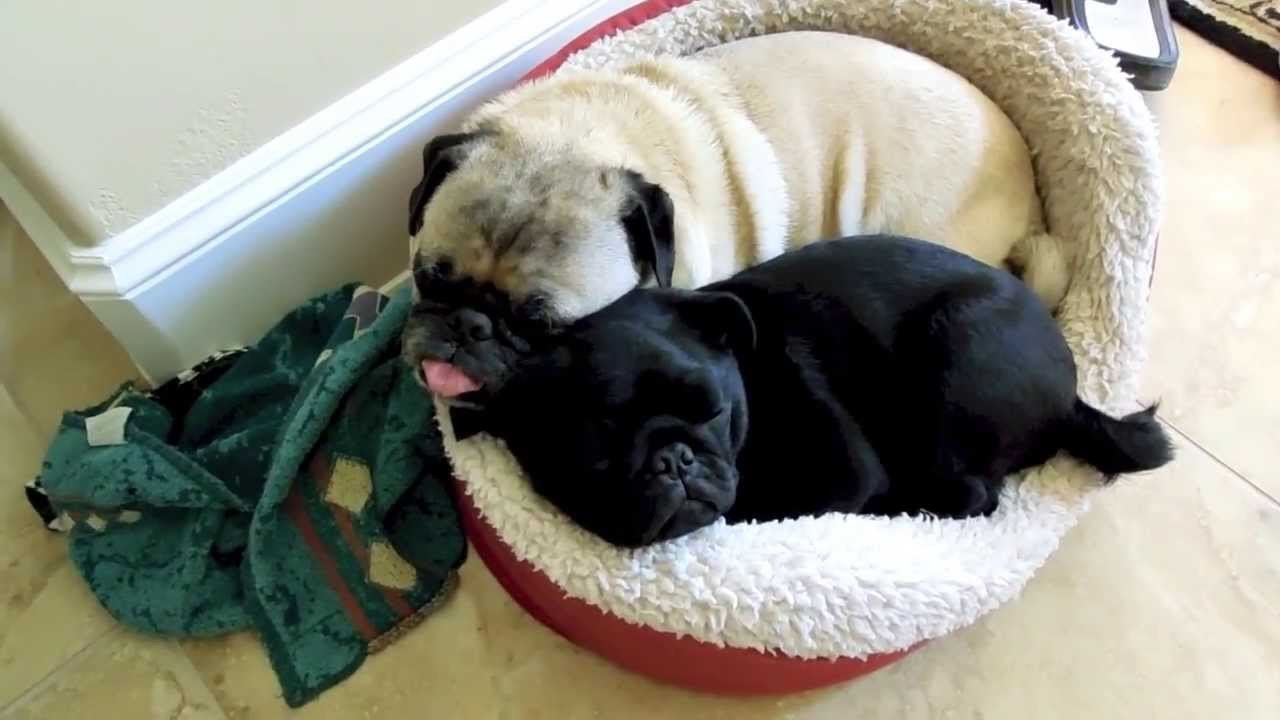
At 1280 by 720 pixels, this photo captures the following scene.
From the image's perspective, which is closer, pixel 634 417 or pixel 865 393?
pixel 634 417

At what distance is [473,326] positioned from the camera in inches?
46.9

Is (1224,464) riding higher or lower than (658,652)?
lower

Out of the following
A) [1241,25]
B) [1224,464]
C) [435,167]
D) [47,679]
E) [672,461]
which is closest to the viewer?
[672,461]

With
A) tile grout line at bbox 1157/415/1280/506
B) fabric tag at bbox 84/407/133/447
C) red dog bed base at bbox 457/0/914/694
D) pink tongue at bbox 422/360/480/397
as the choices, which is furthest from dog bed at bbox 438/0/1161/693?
fabric tag at bbox 84/407/133/447

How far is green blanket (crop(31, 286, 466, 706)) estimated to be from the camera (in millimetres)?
1423

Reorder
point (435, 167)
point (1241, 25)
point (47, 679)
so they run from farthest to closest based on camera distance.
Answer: point (1241, 25) → point (47, 679) → point (435, 167)

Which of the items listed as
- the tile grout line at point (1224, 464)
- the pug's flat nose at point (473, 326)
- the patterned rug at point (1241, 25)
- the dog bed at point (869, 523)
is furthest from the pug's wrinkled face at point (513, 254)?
the patterned rug at point (1241, 25)

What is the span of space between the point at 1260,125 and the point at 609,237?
127 centimetres

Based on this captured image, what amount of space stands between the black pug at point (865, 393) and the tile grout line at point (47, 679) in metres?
0.53

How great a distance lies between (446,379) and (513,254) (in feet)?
0.46

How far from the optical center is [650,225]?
1224mm

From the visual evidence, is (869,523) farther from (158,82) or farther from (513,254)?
(158,82)

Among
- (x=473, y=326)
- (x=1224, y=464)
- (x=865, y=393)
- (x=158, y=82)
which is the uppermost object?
(x=158, y=82)

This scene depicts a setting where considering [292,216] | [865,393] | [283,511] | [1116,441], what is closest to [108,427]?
[283,511]
